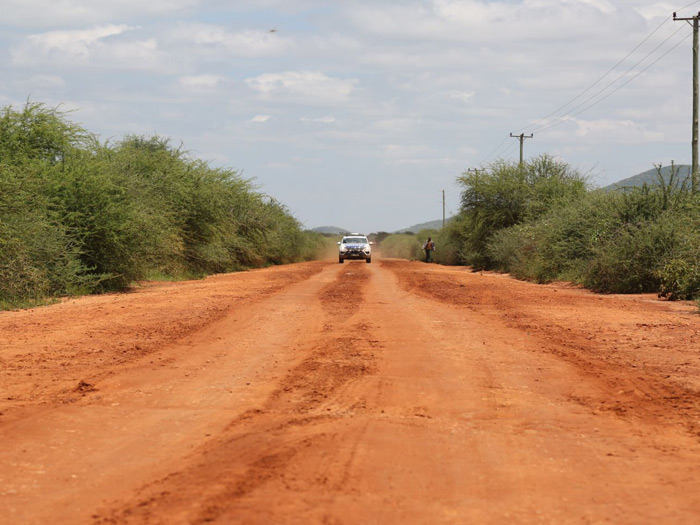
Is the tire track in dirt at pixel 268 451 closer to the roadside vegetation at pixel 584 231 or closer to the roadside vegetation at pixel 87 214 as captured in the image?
the roadside vegetation at pixel 87 214

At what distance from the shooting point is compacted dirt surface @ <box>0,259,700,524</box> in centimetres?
504

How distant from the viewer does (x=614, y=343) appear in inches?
520

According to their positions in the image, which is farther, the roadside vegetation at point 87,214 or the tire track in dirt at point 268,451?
the roadside vegetation at point 87,214

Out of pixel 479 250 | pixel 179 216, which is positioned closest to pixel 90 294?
pixel 179 216

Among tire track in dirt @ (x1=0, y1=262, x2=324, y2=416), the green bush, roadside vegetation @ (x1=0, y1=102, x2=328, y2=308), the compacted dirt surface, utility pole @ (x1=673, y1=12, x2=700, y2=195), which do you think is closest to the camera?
the compacted dirt surface

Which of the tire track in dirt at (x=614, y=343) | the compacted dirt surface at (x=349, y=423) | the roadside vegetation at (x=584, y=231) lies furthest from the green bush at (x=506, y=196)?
the compacted dirt surface at (x=349, y=423)

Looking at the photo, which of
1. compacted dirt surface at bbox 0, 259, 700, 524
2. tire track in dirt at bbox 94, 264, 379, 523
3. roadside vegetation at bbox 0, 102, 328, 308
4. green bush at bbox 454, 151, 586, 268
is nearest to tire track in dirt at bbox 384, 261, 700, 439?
compacted dirt surface at bbox 0, 259, 700, 524

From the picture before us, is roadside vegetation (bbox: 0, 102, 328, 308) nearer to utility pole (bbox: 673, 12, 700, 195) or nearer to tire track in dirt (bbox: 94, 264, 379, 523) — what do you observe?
tire track in dirt (bbox: 94, 264, 379, 523)

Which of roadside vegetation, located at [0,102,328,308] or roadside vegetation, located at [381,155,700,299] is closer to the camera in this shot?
roadside vegetation, located at [0,102,328,308]

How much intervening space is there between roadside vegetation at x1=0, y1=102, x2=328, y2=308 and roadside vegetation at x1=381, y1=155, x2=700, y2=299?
1536 centimetres

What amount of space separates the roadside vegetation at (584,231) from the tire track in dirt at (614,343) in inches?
112

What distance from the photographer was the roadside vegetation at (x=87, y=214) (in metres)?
21.8

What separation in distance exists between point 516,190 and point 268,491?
50633 mm

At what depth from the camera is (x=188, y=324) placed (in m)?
15.4
